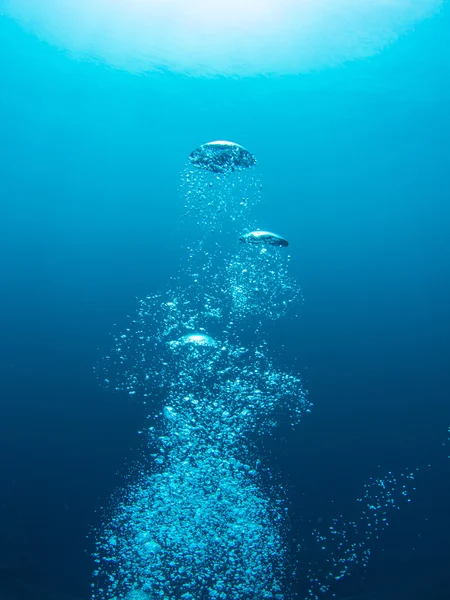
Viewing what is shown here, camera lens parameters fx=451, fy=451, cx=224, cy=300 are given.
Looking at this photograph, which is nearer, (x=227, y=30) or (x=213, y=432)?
(x=213, y=432)

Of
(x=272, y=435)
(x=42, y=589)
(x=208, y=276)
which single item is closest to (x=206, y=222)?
(x=208, y=276)

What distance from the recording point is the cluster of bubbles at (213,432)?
6223 mm

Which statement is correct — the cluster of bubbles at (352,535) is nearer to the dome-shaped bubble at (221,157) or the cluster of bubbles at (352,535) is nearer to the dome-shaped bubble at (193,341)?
the dome-shaped bubble at (193,341)

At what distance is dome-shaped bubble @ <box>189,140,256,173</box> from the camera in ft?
21.5

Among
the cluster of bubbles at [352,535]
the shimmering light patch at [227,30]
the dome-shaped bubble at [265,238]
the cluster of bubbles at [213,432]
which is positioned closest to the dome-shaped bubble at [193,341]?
the cluster of bubbles at [213,432]

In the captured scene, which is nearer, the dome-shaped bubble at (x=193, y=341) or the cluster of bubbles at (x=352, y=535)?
the cluster of bubbles at (x=352, y=535)

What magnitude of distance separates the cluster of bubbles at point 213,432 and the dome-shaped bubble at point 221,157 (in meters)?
0.02

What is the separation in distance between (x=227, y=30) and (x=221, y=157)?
392 cm

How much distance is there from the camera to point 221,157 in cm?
672

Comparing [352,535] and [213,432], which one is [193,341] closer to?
[213,432]

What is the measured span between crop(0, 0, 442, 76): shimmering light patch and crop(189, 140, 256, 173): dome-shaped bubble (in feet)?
11.4

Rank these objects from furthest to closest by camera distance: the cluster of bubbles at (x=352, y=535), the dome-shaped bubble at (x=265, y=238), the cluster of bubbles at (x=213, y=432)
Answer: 1. the dome-shaped bubble at (x=265, y=238)
2. the cluster of bubbles at (x=352, y=535)
3. the cluster of bubbles at (x=213, y=432)

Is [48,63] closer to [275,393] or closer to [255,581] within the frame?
[275,393]

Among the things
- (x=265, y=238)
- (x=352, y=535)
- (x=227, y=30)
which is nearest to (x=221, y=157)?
(x=265, y=238)
